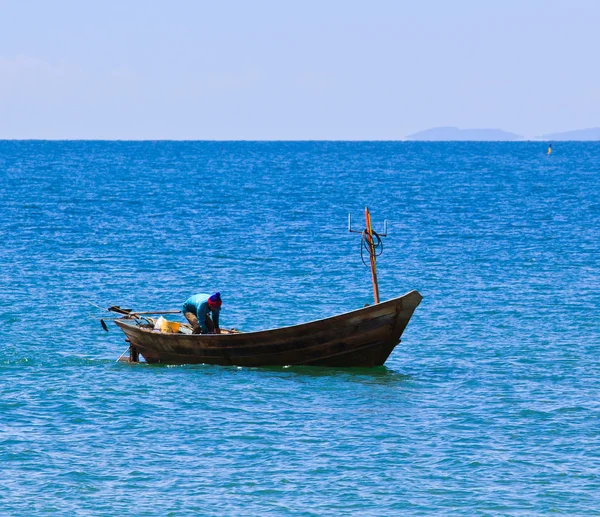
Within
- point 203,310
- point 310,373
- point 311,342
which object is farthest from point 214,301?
point 310,373

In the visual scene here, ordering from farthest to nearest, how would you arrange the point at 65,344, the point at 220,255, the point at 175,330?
1. the point at 220,255
2. the point at 65,344
3. the point at 175,330

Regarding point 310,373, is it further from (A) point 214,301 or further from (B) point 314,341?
(A) point 214,301

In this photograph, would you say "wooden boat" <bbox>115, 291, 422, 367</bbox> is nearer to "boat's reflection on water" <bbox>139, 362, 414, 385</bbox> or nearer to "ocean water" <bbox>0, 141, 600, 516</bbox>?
"boat's reflection on water" <bbox>139, 362, 414, 385</bbox>

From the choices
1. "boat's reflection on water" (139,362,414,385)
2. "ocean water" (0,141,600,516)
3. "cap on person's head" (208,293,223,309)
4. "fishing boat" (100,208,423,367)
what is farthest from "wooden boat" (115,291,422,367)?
"cap on person's head" (208,293,223,309)

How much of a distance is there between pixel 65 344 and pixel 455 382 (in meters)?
11.4

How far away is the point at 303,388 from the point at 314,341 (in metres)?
1.48

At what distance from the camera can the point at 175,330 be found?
27.3 meters

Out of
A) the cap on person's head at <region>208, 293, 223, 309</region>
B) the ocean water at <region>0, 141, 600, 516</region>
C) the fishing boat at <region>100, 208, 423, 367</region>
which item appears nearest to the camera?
the ocean water at <region>0, 141, 600, 516</region>

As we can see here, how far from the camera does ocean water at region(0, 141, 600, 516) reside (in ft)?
57.8

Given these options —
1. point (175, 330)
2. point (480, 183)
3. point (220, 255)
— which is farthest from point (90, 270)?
→ point (480, 183)

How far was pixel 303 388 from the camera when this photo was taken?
79.4 feet

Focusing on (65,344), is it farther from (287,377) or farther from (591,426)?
(591,426)

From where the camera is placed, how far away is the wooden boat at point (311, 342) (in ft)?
80.7

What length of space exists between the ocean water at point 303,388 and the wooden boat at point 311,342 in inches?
14.6
